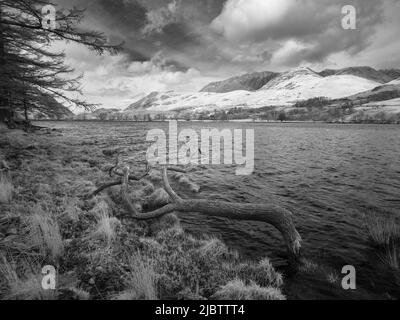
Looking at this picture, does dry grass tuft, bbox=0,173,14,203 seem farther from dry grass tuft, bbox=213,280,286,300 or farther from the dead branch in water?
dry grass tuft, bbox=213,280,286,300

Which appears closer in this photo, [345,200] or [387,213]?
[387,213]

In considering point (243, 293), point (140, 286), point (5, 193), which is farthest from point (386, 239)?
point (5, 193)

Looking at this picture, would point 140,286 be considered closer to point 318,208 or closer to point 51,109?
point 318,208

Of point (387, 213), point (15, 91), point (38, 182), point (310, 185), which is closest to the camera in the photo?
point (38, 182)

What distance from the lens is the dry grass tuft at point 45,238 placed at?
528cm

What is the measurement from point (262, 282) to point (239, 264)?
78 cm

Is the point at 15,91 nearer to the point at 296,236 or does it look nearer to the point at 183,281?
the point at 183,281

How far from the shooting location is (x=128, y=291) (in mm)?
4426

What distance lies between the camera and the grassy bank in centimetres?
443

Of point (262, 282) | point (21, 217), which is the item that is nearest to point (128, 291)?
point (262, 282)

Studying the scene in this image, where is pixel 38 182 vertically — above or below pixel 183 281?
above

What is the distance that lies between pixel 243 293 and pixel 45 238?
482cm

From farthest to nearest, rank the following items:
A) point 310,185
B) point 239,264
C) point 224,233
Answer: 1. point 310,185
2. point 224,233
3. point 239,264

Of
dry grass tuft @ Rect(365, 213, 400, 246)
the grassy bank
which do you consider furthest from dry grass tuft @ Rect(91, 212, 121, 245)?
dry grass tuft @ Rect(365, 213, 400, 246)
